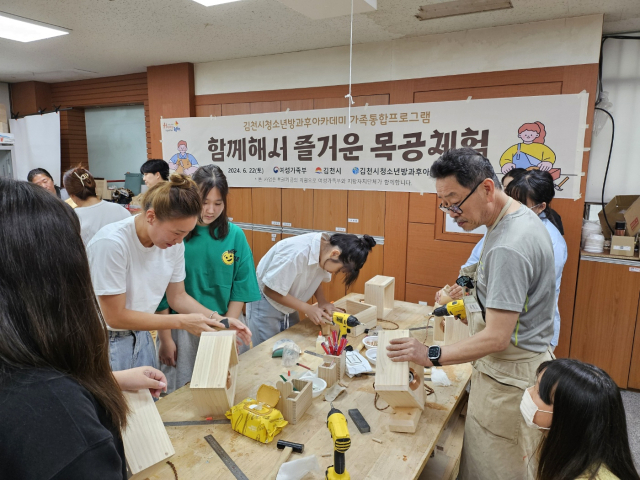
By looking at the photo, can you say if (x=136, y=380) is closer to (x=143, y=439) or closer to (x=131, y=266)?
(x=143, y=439)

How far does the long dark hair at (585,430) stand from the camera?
3.46 feet

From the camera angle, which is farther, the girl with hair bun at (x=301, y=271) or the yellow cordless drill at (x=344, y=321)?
the girl with hair bun at (x=301, y=271)

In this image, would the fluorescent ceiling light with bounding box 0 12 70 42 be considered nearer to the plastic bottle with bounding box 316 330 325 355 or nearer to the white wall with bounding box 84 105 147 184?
the white wall with bounding box 84 105 147 184

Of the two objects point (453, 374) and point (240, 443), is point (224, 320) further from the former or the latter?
point (453, 374)

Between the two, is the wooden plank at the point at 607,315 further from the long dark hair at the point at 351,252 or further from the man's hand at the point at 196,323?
the man's hand at the point at 196,323

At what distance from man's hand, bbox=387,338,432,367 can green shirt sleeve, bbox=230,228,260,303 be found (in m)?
1.03

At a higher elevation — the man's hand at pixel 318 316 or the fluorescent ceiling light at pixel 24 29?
the fluorescent ceiling light at pixel 24 29

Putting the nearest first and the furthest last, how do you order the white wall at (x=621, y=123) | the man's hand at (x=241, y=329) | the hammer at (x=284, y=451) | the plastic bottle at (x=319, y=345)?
the hammer at (x=284, y=451) < the man's hand at (x=241, y=329) < the plastic bottle at (x=319, y=345) < the white wall at (x=621, y=123)

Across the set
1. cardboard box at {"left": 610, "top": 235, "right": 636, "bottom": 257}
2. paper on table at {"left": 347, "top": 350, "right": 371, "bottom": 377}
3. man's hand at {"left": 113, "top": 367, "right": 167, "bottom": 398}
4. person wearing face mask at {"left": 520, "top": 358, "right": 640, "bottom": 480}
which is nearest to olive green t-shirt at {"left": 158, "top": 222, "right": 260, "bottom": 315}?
paper on table at {"left": 347, "top": 350, "right": 371, "bottom": 377}

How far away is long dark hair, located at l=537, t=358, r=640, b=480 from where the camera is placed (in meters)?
1.05

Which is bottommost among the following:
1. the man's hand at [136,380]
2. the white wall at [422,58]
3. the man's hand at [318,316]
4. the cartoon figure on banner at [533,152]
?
the man's hand at [318,316]

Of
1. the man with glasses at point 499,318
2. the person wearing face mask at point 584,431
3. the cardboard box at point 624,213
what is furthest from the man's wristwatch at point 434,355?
the cardboard box at point 624,213

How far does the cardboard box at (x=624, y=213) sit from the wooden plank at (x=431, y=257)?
1.09 meters

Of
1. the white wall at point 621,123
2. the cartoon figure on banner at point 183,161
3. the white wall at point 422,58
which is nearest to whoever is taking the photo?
the white wall at point 422,58
